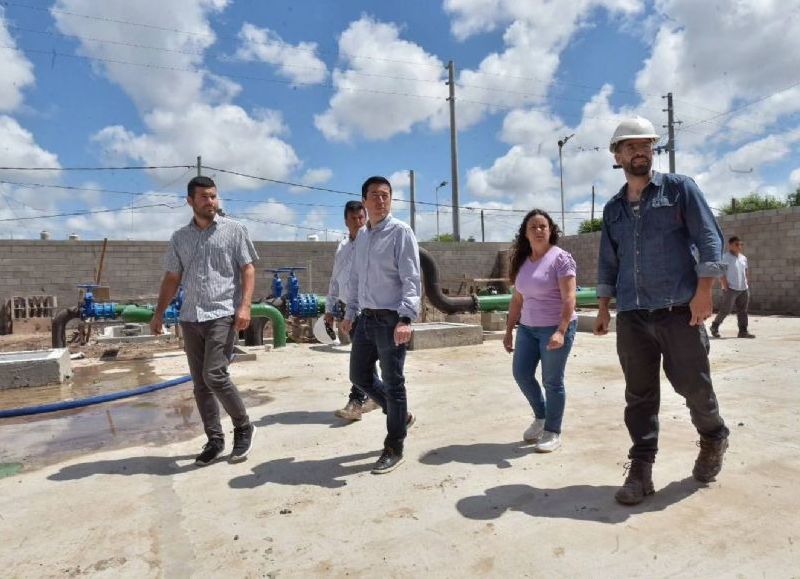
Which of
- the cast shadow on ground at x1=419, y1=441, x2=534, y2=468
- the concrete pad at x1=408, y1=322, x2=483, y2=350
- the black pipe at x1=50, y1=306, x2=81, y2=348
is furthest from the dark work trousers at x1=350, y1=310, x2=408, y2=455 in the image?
the black pipe at x1=50, y1=306, x2=81, y2=348

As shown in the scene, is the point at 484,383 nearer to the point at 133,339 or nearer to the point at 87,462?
the point at 87,462

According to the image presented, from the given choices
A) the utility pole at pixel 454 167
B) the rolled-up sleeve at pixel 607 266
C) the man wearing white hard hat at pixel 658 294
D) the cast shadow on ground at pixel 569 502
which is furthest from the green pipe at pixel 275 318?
the utility pole at pixel 454 167

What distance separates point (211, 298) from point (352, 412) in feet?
4.93

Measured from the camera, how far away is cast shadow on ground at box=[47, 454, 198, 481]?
126 inches

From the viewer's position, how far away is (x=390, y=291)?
3168 millimetres

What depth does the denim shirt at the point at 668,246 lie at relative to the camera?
2465 millimetres

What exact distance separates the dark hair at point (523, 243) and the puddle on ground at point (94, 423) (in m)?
2.36

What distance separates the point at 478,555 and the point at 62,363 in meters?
6.06

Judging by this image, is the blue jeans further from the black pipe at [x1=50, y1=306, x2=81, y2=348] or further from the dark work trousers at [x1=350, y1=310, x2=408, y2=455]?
the black pipe at [x1=50, y1=306, x2=81, y2=348]

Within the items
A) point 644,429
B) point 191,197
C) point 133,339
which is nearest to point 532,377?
point 644,429

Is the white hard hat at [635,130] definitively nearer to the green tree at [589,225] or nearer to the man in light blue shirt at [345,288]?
the man in light blue shirt at [345,288]

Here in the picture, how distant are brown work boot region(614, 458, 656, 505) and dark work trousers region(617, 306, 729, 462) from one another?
42 millimetres

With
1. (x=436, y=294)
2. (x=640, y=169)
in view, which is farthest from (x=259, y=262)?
(x=640, y=169)

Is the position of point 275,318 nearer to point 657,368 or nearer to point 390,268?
point 390,268
